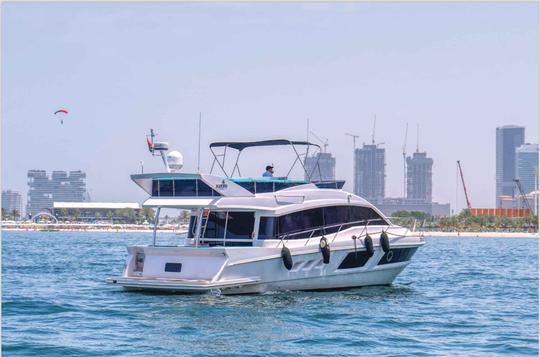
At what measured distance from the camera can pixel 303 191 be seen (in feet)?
92.6

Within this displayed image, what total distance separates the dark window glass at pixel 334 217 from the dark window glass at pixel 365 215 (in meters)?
0.33

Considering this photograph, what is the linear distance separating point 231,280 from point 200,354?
6.94 m

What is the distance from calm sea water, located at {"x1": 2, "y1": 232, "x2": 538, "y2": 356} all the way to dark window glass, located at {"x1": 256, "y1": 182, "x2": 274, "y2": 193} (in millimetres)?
2963

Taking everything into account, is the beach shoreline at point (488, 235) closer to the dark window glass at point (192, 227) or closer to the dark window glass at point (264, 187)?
the dark window glass at point (192, 227)

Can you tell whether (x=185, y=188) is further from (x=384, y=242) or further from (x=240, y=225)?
(x=384, y=242)

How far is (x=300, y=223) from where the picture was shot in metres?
27.8

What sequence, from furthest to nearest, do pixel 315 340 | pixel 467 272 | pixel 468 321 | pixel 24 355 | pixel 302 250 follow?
1. pixel 467 272
2. pixel 302 250
3. pixel 468 321
4. pixel 315 340
5. pixel 24 355

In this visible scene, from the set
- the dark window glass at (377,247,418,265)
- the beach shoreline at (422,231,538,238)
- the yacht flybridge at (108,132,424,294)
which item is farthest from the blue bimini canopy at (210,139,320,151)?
the beach shoreline at (422,231,538,238)

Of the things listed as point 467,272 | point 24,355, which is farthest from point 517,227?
point 24,355

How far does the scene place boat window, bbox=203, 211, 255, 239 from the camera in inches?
1075

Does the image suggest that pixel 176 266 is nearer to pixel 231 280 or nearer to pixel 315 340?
pixel 231 280

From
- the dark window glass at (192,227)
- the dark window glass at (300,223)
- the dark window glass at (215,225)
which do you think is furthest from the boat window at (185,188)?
the dark window glass at (192,227)

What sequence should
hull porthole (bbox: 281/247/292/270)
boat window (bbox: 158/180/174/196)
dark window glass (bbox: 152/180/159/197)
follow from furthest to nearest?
dark window glass (bbox: 152/180/159/197) → boat window (bbox: 158/180/174/196) → hull porthole (bbox: 281/247/292/270)

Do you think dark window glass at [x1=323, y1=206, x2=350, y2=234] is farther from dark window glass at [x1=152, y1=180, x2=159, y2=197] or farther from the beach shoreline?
the beach shoreline
